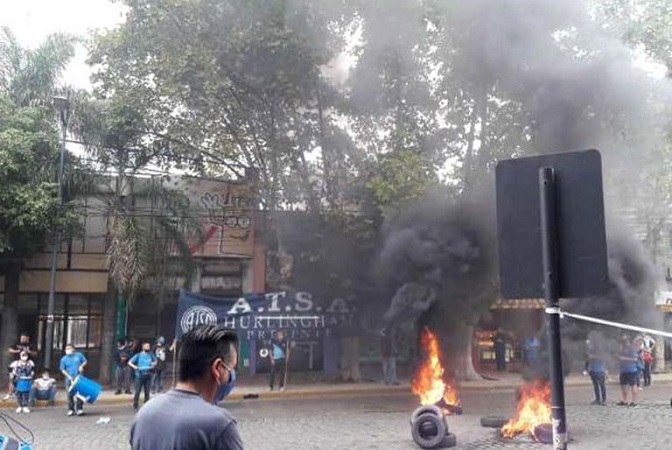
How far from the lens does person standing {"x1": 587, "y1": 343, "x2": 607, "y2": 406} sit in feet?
42.9

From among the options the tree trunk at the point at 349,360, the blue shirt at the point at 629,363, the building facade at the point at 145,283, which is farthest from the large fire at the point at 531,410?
the building facade at the point at 145,283

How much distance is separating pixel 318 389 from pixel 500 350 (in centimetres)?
809

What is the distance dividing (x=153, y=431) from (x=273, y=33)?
1398 cm

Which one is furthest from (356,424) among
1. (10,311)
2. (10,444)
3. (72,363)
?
(10,311)

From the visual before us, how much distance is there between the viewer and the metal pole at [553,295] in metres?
2.44

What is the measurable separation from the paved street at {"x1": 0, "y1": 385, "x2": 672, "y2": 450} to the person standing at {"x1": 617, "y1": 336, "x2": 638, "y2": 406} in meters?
0.32

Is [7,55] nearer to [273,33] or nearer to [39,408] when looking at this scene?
[273,33]

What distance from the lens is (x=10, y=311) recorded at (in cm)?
1659

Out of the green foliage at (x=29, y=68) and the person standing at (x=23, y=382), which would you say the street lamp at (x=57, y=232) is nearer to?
the green foliage at (x=29, y=68)

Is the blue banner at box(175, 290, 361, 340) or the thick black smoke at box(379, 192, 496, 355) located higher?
the thick black smoke at box(379, 192, 496, 355)

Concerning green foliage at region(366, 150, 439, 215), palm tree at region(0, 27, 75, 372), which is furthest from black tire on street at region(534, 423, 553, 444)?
palm tree at region(0, 27, 75, 372)

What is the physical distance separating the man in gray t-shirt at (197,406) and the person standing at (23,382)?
40.4ft

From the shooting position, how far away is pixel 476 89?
15.3m

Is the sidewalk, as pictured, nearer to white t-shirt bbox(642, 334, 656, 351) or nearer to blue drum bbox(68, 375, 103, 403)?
white t-shirt bbox(642, 334, 656, 351)
